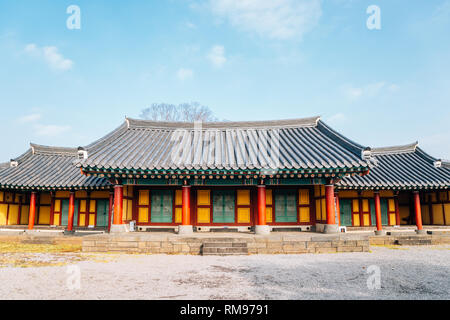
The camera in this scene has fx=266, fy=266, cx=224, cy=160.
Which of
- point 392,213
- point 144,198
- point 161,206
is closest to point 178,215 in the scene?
point 161,206

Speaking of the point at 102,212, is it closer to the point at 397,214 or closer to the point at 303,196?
the point at 303,196

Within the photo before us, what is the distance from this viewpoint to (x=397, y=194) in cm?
1689

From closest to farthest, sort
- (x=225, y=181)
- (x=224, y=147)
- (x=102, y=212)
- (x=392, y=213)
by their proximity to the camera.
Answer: (x=225, y=181) → (x=224, y=147) → (x=102, y=212) → (x=392, y=213)

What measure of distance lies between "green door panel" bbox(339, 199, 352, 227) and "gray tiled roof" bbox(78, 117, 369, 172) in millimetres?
4829

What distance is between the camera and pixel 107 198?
16812 mm

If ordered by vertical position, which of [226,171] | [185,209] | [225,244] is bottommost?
[225,244]

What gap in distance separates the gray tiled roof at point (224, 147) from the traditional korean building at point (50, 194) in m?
3.09

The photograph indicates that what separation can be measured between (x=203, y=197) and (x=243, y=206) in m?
2.19

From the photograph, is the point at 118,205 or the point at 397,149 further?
the point at 397,149

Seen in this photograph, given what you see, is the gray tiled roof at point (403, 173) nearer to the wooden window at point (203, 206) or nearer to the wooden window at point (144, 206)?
the wooden window at point (203, 206)

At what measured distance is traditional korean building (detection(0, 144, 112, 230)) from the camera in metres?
15.4

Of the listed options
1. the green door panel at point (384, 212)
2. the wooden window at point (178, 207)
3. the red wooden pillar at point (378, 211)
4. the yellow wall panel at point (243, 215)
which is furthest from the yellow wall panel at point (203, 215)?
the green door panel at point (384, 212)

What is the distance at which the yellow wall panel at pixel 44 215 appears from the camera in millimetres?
17734
